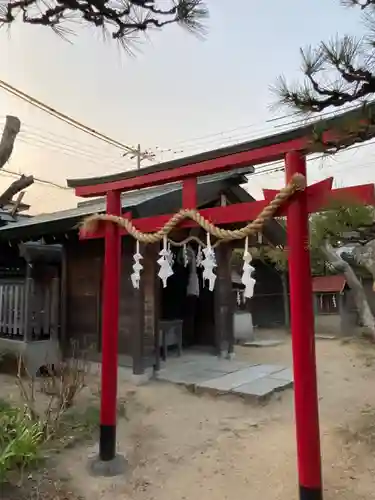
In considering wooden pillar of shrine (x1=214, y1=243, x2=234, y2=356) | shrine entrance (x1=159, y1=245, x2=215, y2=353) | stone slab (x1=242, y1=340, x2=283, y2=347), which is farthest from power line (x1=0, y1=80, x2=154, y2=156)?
stone slab (x1=242, y1=340, x2=283, y2=347)

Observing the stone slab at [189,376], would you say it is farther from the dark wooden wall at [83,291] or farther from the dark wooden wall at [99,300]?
the dark wooden wall at [83,291]

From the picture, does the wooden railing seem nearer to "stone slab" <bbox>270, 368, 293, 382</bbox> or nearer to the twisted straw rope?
the twisted straw rope

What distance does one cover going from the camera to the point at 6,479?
136 inches

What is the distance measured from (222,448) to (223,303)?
500cm

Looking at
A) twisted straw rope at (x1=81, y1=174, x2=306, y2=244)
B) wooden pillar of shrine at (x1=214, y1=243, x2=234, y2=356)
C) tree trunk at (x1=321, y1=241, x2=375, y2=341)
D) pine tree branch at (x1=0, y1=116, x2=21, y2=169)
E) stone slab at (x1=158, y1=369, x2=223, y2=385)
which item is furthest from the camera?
wooden pillar of shrine at (x1=214, y1=243, x2=234, y2=356)

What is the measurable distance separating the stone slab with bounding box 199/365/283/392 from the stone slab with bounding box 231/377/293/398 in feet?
0.40

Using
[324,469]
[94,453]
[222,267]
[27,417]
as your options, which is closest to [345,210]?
[324,469]

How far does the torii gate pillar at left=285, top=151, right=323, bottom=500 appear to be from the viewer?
2955 millimetres

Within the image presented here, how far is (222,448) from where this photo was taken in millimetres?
4488

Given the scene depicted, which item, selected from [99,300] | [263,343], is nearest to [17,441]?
[99,300]

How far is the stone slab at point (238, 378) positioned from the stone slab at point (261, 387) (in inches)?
4.8

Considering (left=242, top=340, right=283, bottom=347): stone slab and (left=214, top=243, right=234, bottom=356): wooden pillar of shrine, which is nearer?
(left=214, top=243, right=234, bottom=356): wooden pillar of shrine

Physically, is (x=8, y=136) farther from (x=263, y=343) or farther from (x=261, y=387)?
(x=263, y=343)

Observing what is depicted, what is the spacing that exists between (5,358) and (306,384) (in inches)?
251
